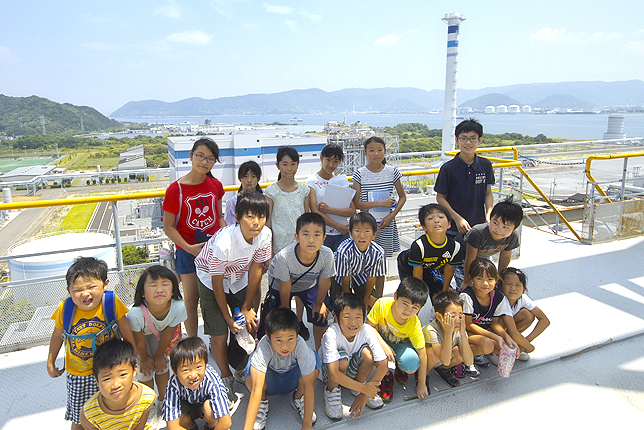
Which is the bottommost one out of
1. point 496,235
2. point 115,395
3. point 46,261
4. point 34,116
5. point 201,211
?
point 46,261

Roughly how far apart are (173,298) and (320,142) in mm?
25097

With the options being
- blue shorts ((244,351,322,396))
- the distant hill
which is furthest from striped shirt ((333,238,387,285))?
the distant hill

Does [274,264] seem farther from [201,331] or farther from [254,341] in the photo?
[201,331]

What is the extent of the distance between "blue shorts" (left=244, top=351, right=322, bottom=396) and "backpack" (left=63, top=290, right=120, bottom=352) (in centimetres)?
68

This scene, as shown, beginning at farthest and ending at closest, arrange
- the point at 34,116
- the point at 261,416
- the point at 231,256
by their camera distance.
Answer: the point at 34,116 → the point at 231,256 → the point at 261,416

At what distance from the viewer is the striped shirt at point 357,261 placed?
7.64 ft

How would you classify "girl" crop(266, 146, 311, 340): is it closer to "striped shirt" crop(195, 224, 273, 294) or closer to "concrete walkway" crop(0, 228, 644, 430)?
"striped shirt" crop(195, 224, 273, 294)

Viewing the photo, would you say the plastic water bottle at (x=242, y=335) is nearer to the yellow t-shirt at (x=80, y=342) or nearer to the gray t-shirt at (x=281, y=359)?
the gray t-shirt at (x=281, y=359)

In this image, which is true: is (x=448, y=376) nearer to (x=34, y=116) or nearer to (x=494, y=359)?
(x=494, y=359)

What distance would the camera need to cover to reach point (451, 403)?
203cm

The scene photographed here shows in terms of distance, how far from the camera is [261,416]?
185 cm

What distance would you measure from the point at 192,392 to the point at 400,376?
114cm

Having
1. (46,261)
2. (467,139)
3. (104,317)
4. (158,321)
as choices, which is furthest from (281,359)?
(46,261)

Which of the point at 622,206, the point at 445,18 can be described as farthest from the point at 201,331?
the point at 445,18
